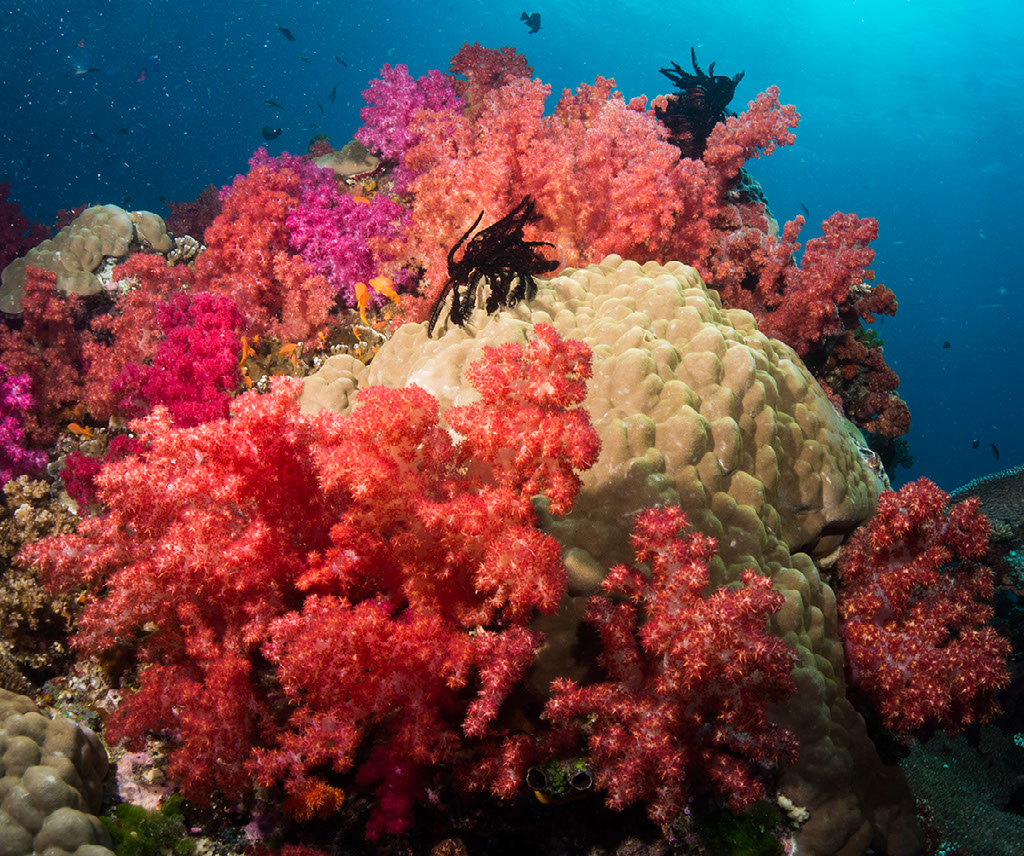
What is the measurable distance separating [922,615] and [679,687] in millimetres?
2065

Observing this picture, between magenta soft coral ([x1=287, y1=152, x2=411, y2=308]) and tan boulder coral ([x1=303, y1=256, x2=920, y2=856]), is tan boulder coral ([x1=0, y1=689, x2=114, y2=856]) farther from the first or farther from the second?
magenta soft coral ([x1=287, y1=152, x2=411, y2=308])

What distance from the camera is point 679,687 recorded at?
8.23ft

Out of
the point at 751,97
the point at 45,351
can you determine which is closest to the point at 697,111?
the point at 45,351

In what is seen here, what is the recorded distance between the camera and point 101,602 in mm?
2738

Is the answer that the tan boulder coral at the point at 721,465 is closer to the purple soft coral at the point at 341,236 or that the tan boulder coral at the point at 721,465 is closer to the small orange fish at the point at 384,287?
the small orange fish at the point at 384,287

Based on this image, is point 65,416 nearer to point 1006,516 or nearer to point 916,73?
point 1006,516

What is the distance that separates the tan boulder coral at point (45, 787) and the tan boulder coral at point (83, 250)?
18.4 ft

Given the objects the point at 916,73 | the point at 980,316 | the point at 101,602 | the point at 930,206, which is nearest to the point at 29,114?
the point at 101,602

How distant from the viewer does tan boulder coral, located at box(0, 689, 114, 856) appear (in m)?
2.10

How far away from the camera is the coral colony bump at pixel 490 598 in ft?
8.04

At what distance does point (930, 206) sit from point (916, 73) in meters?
41.6

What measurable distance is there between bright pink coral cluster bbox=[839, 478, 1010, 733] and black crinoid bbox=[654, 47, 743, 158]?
20.6 ft

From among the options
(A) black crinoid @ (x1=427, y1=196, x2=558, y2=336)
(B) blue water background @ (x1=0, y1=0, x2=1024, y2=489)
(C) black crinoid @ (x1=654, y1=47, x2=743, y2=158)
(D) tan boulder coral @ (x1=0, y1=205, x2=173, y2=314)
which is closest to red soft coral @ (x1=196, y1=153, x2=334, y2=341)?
(D) tan boulder coral @ (x1=0, y1=205, x2=173, y2=314)

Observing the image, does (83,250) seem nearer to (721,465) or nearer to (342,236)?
(342,236)
